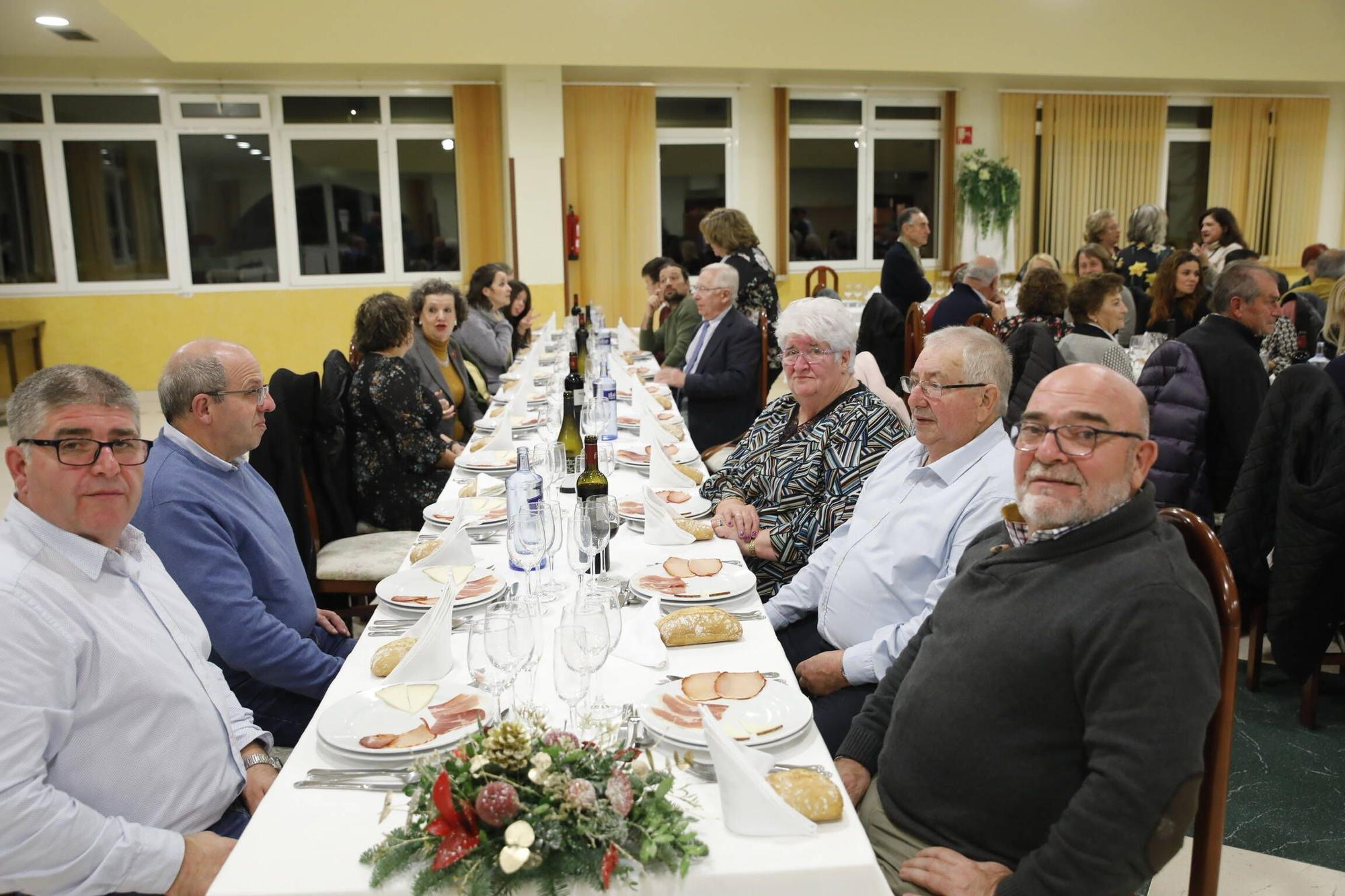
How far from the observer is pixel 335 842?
129 centimetres

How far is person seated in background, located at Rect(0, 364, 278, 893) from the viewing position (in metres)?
1.40

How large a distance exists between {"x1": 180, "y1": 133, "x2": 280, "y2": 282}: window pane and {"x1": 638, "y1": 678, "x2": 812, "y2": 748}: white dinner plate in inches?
372

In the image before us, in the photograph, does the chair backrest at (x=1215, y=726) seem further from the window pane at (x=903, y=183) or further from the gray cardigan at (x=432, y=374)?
the window pane at (x=903, y=183)

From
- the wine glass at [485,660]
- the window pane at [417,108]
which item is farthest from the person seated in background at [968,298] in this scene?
the window pane at [417,108]

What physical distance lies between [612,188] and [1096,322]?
20.6 feet

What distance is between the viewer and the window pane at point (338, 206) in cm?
987

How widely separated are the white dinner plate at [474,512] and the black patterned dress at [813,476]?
71 centimetres

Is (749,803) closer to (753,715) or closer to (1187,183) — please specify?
(753,715)

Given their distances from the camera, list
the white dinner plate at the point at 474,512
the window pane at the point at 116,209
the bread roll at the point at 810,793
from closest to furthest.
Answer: the bread roll at the point at 810,793
the white dinner plate at the point at 474,512
the window pane at the point at 116,209

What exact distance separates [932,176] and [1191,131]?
9.62ft

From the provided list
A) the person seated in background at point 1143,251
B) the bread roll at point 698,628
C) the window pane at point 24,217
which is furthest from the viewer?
the window pane at point 24,217

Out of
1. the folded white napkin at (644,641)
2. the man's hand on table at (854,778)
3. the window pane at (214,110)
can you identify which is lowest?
the man's hand on table at (854,778)

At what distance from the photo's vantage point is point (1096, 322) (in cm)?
445

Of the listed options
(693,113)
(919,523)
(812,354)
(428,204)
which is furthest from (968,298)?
(428,204)
